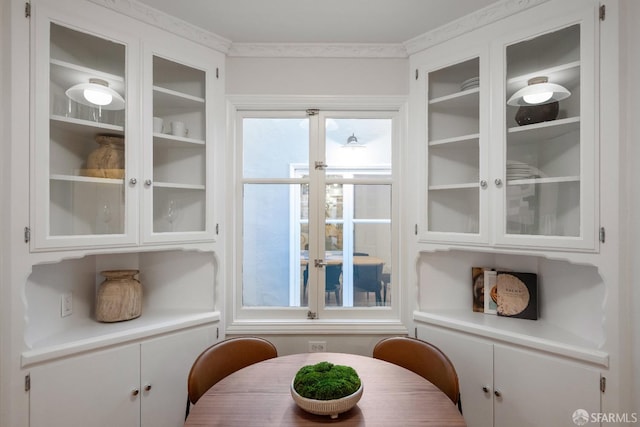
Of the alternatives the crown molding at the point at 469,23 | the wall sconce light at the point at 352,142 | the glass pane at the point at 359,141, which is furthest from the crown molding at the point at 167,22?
the crown molding at the point at 469,23

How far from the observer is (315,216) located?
2.11 meters

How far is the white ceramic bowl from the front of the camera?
1059mm

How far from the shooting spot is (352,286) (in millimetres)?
2148

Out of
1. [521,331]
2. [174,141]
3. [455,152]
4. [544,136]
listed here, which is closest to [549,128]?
[544,136]

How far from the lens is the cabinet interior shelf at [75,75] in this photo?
4.81ft

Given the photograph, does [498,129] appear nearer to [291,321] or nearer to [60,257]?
[291,321]

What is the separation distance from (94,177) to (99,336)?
795 mm

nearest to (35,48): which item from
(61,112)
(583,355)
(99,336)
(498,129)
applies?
(61,112)

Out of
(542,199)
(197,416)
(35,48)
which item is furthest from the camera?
(542,199)

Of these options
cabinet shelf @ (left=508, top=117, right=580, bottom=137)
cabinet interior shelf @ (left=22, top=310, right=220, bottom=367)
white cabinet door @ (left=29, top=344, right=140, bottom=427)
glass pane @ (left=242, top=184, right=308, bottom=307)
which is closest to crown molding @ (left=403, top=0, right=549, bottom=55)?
cabinet shelf @ (left=508, top=117, right=580, bottom=137)

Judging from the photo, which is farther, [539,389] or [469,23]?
[469,23]

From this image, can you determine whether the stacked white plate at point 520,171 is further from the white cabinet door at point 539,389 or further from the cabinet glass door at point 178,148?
the cabinet glass door at point 178,148

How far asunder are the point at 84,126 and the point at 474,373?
2419 mm

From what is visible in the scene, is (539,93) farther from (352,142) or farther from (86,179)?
(86,179)
